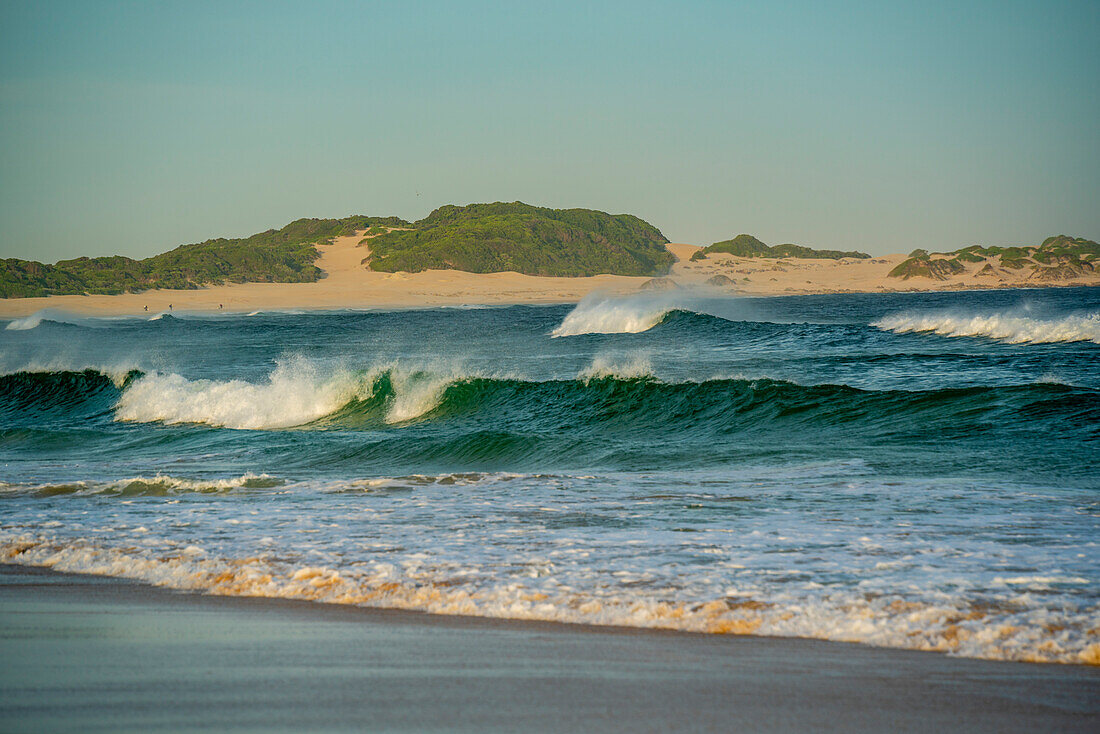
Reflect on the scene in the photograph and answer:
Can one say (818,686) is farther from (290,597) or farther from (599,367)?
(599,367)

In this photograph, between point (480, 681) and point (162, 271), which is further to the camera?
point (162, 271)

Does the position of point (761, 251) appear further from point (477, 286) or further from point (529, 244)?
point (477, 286)

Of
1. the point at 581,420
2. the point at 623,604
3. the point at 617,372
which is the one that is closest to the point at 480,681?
the point at 623,604

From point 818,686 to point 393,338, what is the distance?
35440 mm

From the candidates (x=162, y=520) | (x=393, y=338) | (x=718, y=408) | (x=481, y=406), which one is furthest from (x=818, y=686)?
(x=393, y=338)

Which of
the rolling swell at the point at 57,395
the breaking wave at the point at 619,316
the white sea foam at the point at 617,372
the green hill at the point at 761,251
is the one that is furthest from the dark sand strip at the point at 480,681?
the green hill at the point at 761,251

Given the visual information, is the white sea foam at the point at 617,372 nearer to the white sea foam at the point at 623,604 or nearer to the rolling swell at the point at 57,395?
the rolling swell at the point at 57,395

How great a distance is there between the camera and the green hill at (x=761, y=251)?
120 m

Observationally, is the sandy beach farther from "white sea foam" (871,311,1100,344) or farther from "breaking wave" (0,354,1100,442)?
"breaking wave" (0,354,1100,442)

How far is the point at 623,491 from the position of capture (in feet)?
26.5

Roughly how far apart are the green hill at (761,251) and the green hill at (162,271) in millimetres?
52886

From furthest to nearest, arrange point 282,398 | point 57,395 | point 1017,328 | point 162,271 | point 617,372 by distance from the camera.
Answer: point 162,271, point 1017,328, point 57,395, point 282,398, point 617,372

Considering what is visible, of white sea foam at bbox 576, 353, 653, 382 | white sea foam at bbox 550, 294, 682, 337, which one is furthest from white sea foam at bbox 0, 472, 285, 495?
white sea foam at bbox 550, 294, 682, 337

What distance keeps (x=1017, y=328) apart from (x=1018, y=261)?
7409 cm
